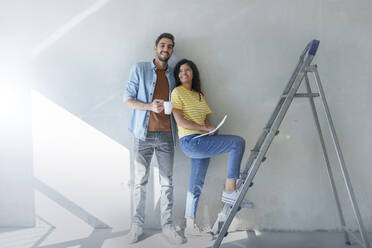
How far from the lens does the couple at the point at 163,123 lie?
230 centimetres

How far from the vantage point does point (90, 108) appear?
260 cm

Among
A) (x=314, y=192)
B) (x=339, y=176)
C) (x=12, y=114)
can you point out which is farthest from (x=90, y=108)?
(x=339, y=176)

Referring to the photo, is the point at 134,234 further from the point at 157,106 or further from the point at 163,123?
the point at 157,106

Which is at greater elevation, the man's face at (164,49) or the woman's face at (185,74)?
the man's face at (164,49)

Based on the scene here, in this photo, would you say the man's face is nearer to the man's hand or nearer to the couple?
the couple

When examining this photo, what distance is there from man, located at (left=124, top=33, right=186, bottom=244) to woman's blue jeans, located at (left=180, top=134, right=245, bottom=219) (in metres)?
0.18

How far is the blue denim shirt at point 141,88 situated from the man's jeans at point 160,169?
3.3 inches

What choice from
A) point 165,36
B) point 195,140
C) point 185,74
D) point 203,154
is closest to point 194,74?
point 185,74


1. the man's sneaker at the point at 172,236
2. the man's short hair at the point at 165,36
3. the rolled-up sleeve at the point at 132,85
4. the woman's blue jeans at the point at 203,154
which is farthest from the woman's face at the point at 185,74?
the man's sneaker at the point at 172,236

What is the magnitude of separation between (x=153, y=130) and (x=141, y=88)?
37cm

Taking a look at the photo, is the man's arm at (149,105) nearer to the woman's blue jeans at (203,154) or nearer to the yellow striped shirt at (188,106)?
the yellow striped shirt at (188,106)

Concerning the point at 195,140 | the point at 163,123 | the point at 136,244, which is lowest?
the point at 136,244

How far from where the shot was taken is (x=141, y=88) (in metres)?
2.37

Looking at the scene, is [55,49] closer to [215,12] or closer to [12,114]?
[12,114]
